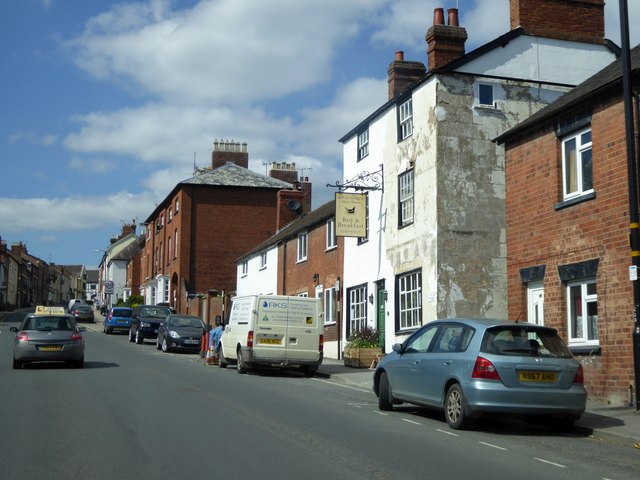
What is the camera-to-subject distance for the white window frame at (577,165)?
1541 centimetres

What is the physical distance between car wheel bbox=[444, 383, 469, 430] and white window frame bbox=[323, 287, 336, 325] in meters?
17.9

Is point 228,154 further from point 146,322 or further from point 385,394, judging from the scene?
point 385,394

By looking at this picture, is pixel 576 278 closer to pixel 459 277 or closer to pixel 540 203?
pixel 540 203

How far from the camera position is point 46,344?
65.9 feet

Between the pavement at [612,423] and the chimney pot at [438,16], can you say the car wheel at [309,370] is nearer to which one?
the pavement at [612,423]

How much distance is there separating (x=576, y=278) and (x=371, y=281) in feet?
35.0

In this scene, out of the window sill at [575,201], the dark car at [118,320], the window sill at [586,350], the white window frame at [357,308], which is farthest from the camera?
the dark car at [118,320]

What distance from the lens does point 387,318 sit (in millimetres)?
24062

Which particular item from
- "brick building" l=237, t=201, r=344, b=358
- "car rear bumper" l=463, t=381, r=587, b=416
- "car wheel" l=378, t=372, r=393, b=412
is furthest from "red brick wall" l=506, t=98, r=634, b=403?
"brick building" l=237, t=201, r=344, b=358

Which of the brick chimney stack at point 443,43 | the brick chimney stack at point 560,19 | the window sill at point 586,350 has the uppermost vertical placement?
the brick chimney stack at point 560,19

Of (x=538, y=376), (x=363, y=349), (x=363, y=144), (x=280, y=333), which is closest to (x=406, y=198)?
(x=363, y=144)

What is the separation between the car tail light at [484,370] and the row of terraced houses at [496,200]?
14.0 ft

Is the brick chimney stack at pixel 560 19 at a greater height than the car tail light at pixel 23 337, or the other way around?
the brick chimney stack at pixel 560 19

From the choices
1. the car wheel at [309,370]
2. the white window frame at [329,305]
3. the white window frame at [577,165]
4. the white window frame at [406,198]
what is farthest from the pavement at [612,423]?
the white window frame at [329,305]
